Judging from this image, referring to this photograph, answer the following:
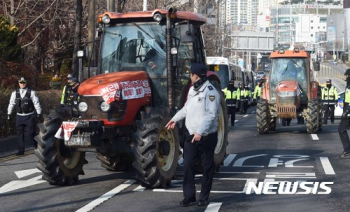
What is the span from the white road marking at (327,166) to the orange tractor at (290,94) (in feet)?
25.4

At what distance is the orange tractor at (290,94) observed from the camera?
25281mm

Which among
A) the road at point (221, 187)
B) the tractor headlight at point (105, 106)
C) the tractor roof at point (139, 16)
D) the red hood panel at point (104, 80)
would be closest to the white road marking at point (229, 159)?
the road at point (221, 187)

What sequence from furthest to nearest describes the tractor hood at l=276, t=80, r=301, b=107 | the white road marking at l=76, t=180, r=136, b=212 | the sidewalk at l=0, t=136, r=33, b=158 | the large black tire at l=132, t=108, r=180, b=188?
the tractor hood at l=276, t=80, r=301, b=107, the sidewalk at l=0, t=136, r=33, b=158, the large black tire at l=132, t=108, r=180, b=188, the white road marking at l=76, t=180, r=136, b=212

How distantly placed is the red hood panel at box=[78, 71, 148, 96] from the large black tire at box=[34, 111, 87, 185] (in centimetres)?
59

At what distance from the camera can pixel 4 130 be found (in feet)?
68.7

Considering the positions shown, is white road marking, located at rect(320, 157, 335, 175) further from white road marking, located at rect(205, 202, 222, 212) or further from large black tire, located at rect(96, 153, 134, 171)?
white road marking, located at rect(205, 202, 222, 212)

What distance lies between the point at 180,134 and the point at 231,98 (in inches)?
652

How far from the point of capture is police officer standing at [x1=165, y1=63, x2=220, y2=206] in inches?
442

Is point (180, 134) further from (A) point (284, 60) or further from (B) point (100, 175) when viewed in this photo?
(A) point (284, 60)

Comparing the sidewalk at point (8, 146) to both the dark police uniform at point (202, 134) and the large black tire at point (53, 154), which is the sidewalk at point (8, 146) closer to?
the large black tire at point (53, 154)

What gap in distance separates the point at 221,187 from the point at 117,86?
2361mm

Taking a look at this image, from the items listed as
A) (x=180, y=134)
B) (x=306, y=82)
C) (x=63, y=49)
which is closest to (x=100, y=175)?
(x=180, y=134)

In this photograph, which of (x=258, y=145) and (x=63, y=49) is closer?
(x=258, y=145)

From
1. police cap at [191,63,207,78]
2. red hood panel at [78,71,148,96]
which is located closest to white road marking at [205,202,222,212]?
police cap at [191,63,207,78]
